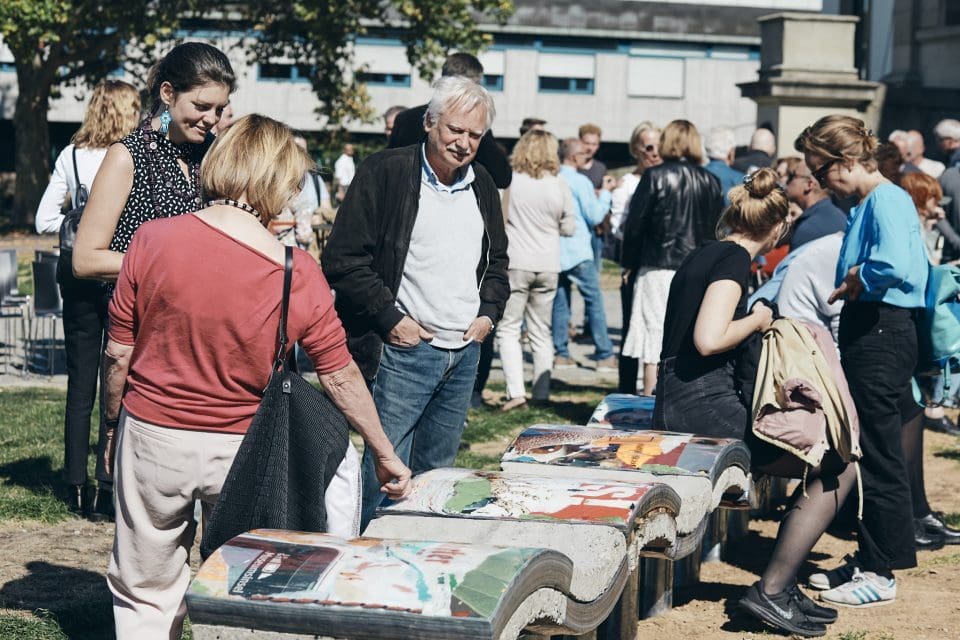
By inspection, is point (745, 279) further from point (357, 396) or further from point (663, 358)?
point (357, 396)

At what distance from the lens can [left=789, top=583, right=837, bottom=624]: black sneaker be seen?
5.47 metres

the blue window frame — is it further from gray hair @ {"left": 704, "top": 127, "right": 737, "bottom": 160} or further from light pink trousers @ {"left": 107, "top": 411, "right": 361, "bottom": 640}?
light pink trousers @ {"left": 107, "top": 411, "right": 361, "bottom": 640}

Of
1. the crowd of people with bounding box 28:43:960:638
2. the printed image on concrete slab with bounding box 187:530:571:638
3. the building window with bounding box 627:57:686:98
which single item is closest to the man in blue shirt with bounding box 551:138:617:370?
the crowd of people with bounding box 28:43:960:638

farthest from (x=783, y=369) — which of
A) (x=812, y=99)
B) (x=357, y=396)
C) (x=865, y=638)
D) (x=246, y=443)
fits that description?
(x=812, y=99)

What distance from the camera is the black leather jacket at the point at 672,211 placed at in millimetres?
8688

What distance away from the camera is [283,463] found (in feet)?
11.7

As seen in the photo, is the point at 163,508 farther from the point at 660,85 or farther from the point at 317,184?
the point at 660,85

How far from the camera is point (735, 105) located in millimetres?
49969

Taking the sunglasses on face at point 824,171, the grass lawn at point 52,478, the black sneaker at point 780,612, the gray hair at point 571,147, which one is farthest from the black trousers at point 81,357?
the gray hair at point 571,147

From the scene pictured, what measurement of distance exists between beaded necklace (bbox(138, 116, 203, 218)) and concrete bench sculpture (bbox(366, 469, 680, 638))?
1365 mm

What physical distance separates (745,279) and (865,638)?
1.51 m

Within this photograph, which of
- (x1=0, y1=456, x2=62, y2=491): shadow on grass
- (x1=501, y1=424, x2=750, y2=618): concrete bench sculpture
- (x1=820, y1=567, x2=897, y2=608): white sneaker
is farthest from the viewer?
(x1=0, y1=456, x2=62, y2=491): shadow on grass

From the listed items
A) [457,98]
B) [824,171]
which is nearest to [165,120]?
[457,98]

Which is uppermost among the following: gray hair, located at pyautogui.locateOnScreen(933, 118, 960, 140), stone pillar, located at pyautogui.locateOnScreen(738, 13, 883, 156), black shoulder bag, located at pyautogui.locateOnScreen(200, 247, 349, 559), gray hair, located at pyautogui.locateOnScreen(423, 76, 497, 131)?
stone pillar, located at pyautogui.locateOnScreen(738, 13, 883, 156)
